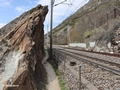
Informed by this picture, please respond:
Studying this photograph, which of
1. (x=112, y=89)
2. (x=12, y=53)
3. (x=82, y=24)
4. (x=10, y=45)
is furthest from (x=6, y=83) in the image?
(x=82, y=24)

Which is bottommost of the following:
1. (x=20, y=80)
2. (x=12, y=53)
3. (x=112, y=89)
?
(x=112, y=89)

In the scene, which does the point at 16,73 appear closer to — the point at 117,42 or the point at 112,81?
the point at 112,81

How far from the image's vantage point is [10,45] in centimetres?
1003

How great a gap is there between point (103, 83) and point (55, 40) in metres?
116

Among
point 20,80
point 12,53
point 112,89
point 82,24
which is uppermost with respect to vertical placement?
point 82,24

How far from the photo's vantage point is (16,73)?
7910 millimetres

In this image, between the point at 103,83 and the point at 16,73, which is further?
the point at 103,83

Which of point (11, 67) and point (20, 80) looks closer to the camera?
point (20, 80)

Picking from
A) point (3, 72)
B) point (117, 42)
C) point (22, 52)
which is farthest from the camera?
point (117, 42)

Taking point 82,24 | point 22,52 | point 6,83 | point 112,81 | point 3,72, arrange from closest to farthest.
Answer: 1. point 6,83
2. point 3,72
3. point 22,52
4. point 112,81
5. point 82,24

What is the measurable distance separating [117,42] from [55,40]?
3758 inches

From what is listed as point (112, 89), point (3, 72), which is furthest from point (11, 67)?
point (112, 89)

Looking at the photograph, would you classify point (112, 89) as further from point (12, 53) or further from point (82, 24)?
point (82, 24)

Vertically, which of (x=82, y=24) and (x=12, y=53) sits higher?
(x=82, y=24)
